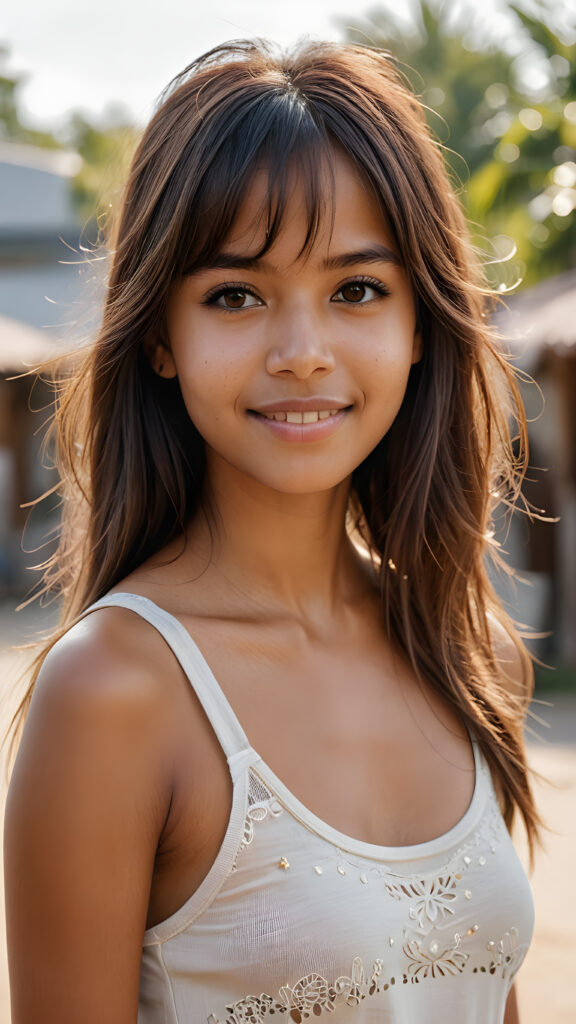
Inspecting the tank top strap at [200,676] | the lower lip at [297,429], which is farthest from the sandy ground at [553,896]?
the lower lip at [297,429]

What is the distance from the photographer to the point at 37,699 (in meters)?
1.34

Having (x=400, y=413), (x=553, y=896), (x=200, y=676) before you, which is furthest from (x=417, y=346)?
(x=553, y=896)

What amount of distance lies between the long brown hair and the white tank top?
0.88 ft

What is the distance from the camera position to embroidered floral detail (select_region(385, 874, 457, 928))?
4.81 feet

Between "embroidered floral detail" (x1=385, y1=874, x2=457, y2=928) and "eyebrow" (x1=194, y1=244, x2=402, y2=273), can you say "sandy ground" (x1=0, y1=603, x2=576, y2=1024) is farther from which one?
"eyebrow" (x1=194, y1=244, x2=402, y2=273)

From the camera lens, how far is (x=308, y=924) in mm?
1389

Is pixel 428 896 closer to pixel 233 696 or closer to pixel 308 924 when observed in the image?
pixel 308 924

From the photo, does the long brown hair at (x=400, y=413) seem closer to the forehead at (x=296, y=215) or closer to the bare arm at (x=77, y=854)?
the forehead at (x=296, y=215)

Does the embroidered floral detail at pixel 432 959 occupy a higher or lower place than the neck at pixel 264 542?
lower

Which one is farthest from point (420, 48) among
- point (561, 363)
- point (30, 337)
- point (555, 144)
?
point (561, 363)

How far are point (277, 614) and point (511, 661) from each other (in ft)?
1.61

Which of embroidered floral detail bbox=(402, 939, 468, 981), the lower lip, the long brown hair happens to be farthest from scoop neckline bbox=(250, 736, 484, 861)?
the lower lip

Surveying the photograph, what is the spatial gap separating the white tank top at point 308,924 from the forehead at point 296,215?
492mm

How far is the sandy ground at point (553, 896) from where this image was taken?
12.1 feet
